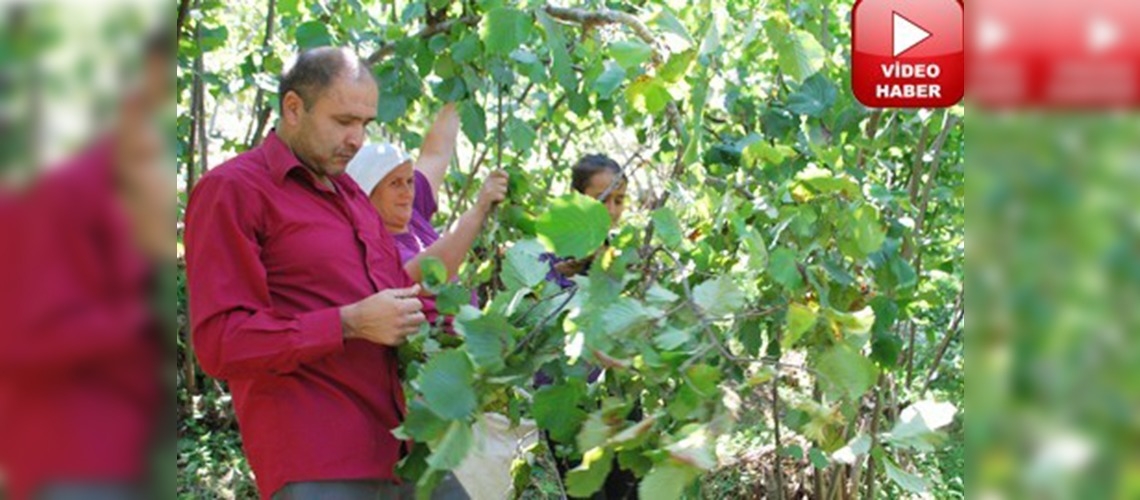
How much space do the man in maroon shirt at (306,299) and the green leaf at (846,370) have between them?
72cm

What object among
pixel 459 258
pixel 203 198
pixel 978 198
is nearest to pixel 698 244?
pixel 459 258

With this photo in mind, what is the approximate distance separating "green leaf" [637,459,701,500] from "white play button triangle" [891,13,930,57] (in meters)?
0.62

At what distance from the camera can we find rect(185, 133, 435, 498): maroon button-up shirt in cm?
230

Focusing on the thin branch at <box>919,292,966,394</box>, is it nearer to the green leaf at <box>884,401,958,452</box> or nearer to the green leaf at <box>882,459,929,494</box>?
the green leaf at <box>882,459,929,494</box>

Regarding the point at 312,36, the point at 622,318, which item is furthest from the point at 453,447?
the point at 312,36

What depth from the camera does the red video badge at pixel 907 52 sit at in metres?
1.24

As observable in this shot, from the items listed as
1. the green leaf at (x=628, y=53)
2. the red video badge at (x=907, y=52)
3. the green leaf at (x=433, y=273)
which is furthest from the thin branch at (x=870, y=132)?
the red video badge at (x=907, y=52)

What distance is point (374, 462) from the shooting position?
247cm

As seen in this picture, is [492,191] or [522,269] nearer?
[522,269]

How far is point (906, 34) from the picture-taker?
1335 millimetres

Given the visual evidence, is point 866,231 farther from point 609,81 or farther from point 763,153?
point 609,81

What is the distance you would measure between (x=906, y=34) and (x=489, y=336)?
101cm

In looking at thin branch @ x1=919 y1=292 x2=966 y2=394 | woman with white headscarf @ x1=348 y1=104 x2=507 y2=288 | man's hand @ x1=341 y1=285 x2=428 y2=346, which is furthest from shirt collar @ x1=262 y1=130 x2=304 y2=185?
thin branch @ x1=919 y1=292 x2=966 y2=394

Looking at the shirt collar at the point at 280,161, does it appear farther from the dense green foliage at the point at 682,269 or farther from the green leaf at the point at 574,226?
the green leaf at the point at 574,226
